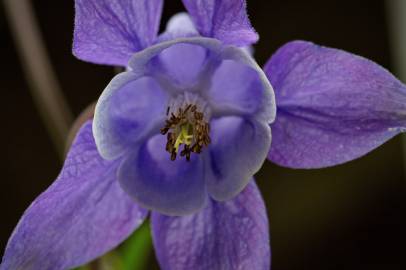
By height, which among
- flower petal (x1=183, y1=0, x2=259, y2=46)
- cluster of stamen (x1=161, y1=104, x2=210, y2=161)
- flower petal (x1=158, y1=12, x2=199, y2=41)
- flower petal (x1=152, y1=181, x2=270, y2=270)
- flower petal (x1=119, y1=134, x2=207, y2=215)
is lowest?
flower petal (x1=152, y1=181, x2=270, y2=270)

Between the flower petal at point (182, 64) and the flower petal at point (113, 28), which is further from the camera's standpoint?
the flower petal at point (182, 64)

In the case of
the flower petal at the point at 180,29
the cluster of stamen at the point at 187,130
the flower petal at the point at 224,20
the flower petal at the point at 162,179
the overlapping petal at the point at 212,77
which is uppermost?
the flower petal at the point at 224,20

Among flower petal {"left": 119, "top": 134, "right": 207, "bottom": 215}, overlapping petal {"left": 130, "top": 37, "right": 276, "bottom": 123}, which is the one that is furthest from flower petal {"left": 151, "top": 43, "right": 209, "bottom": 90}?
flower petal {"left": 119, "top": 134, "right": 207, "bottom": 215}

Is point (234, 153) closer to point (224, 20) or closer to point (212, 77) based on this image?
point (212, 77)

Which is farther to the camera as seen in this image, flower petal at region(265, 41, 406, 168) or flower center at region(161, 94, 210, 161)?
flower center at region(161, 94, 210, 161)

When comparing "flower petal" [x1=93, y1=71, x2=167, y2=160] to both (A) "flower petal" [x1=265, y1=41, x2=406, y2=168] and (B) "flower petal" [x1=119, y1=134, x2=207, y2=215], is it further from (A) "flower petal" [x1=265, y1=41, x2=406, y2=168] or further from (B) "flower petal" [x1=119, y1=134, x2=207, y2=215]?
(A) "flower petal" [x1=265, y1=41, x2=406, y2=168]

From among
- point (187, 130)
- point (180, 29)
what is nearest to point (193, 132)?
point (187, 130)

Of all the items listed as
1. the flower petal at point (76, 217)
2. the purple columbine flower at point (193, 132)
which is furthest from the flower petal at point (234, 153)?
the flower petal at point (76, 217)

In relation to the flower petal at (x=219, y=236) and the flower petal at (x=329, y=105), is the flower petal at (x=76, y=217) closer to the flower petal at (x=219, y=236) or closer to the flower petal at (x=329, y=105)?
the flower petal at (x=219, y=236)
